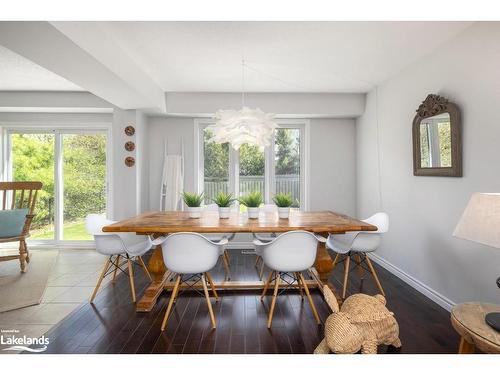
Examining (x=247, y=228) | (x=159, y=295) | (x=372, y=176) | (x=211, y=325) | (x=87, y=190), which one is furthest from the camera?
(x=87, y=190)

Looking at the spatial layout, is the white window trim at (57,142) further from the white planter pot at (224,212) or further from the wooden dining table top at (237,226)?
the white planter pot at (224,212)

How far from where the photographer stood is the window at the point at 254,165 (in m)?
5.19

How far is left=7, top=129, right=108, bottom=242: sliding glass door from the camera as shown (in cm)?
499

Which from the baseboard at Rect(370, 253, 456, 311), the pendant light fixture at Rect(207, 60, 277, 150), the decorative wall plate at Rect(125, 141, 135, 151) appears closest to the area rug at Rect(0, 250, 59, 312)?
the decorative wall plate at Rect(125, 141, 135, 151)

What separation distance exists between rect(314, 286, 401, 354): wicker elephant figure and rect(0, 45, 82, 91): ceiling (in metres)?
3.92

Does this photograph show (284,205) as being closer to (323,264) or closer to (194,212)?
(323,264)

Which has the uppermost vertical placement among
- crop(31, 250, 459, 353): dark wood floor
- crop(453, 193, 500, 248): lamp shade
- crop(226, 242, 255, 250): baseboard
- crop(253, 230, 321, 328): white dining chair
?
Result: crop(453, 193, 500, 248): lamp shade

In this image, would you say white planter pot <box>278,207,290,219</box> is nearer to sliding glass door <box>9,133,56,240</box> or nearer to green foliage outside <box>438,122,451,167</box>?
green foliage outside <box>438,122,451,167</box>

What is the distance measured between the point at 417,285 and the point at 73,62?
4015 mm

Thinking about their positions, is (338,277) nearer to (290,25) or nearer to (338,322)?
(338,322)

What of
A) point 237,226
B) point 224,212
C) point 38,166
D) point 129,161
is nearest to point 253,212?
point 224,212
